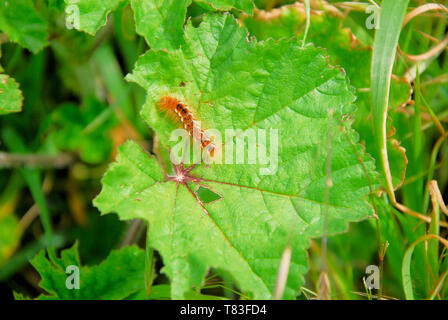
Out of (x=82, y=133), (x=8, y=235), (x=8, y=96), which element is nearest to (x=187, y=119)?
(x=8, y=96)

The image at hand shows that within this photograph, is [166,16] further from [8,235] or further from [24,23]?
[8,235]

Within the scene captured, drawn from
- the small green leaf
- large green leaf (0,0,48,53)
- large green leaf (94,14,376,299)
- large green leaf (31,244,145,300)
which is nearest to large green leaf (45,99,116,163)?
the small green leaf

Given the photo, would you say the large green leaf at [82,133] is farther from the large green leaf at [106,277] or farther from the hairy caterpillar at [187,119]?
the hairy caterpillar at [187,119]

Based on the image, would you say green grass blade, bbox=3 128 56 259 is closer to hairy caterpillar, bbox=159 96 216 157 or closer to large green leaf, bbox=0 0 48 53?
large green leaf, bbox=0 0 48 53

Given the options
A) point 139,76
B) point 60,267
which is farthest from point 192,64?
point 60,267

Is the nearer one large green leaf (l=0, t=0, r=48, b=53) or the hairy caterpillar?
the hairy caterpillar
